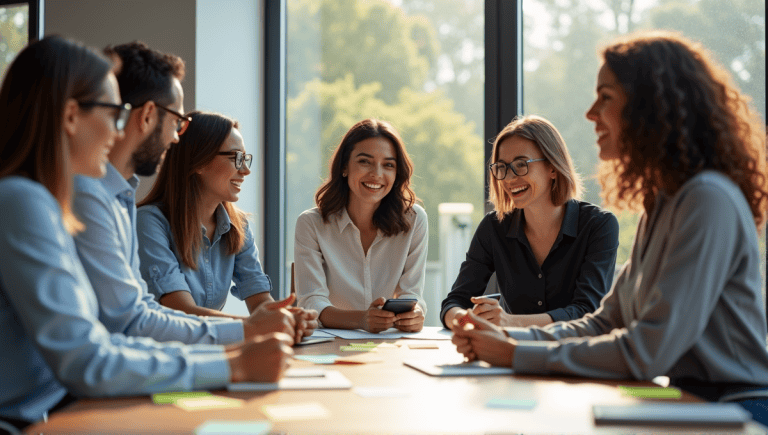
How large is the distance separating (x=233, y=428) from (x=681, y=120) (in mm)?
1281

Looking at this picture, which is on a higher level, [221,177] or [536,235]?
[221,177]

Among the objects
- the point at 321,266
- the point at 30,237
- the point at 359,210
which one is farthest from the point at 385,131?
the point at 30,237

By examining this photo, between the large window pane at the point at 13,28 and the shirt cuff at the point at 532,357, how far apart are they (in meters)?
4.85

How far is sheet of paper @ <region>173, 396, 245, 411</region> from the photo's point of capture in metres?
1.34

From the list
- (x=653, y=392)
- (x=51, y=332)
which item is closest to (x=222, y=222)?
(x=51, y=332)

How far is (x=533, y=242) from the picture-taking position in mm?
3039

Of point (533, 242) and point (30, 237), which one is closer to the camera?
point (30, 237)

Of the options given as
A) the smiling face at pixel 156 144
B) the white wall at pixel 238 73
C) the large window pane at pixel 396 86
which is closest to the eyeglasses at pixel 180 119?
the smiling face at pixel 156 144

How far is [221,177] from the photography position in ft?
9.87

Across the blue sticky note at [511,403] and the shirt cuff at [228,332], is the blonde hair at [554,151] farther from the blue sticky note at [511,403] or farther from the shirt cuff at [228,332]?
the blue sticky note at [511,403]

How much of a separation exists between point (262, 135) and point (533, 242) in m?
2.45

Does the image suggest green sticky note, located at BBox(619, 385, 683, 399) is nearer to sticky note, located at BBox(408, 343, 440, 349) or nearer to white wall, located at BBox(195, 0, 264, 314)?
sticky note, located at BBox(408, 343, 440, 349)

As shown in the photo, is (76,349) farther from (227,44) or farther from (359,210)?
(227,44)

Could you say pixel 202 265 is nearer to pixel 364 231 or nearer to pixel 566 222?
pixel 364 231
